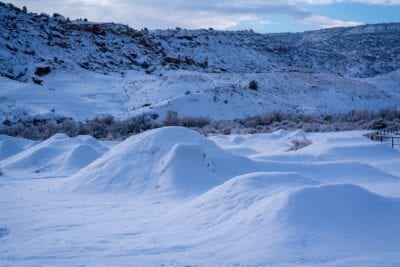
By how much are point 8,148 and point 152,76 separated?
24111mm

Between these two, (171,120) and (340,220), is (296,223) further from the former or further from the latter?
(171,120)

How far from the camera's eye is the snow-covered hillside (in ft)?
105

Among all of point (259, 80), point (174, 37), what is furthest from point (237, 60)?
point (259, 80)

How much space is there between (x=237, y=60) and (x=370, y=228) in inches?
2103

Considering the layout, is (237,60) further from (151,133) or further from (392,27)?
(392,27)

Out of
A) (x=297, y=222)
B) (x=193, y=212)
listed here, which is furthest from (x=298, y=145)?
(x=297, y=222)

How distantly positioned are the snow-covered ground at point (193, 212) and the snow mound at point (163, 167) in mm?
28

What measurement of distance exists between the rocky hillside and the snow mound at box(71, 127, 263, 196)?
85.1 feet

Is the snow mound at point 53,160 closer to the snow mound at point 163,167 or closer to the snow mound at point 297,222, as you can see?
the snow mound at point 163,167

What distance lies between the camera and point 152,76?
138 ft

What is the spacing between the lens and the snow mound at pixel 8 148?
59.7ft

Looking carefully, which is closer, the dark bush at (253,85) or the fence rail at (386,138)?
the fence rail at (386,138)

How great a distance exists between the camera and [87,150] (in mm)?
15820

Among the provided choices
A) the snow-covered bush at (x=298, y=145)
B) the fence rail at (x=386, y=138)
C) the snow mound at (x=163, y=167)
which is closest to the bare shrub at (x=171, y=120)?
the snow-covered bush at (x=298, y=145)
